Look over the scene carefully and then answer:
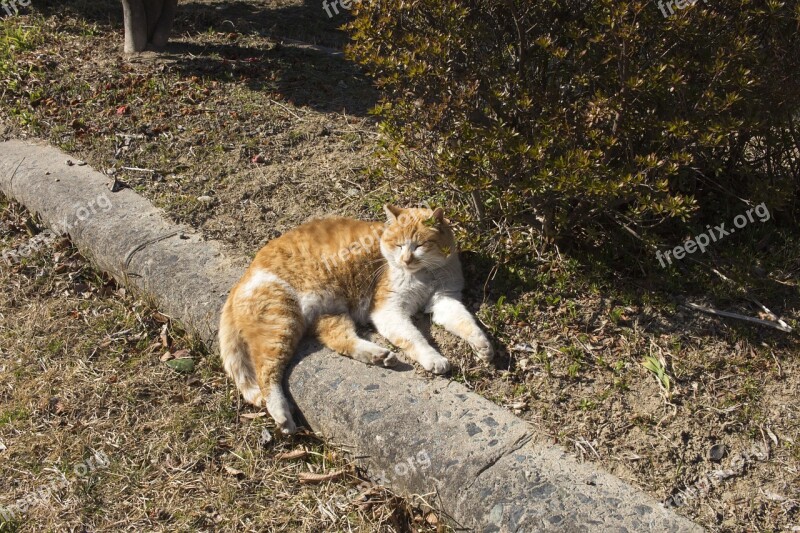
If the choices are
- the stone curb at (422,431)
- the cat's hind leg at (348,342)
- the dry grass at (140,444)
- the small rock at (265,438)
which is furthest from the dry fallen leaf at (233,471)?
the cat's hind leg at (348,342)

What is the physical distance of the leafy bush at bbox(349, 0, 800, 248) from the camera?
3.17 meters

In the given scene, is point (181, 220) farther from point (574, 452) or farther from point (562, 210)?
point (574, 452)

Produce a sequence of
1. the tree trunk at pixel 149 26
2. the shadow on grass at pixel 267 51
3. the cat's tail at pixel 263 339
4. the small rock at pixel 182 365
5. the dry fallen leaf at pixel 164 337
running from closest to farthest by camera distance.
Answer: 1. the cat's tail at pixel 263 339
2. the small rock at pixel 182 365
3. the dry fallen leaf at pixel 164 337
4. the shadow on grass at pixel 267 51
5. the tree trunk at pixel 149 26

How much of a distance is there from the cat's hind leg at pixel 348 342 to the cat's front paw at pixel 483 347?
458 mm

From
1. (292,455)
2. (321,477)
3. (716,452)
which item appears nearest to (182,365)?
(292,455)

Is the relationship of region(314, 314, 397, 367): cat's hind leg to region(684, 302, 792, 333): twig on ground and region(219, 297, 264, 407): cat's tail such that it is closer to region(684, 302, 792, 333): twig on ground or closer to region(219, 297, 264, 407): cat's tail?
region(219, 297, 264, 407): cat's tail

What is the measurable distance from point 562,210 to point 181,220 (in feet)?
9.71

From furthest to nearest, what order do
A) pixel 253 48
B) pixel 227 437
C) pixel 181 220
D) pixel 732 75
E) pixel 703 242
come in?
1. pixel 253 48
2. pixel 181 220
3. pixel 703 242
4. pixel 227 437
5. pixel 732 75

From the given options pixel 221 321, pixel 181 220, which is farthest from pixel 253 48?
pixel 221 321

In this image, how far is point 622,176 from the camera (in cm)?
329

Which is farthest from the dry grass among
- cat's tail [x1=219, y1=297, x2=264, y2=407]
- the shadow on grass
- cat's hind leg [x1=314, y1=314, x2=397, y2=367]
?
the shadow on grass

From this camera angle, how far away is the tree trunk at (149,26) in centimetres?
724

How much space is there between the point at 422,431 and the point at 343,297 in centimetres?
117

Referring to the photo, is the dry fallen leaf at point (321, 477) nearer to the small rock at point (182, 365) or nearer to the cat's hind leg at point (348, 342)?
the cat's hind leg at point (348, 342)
